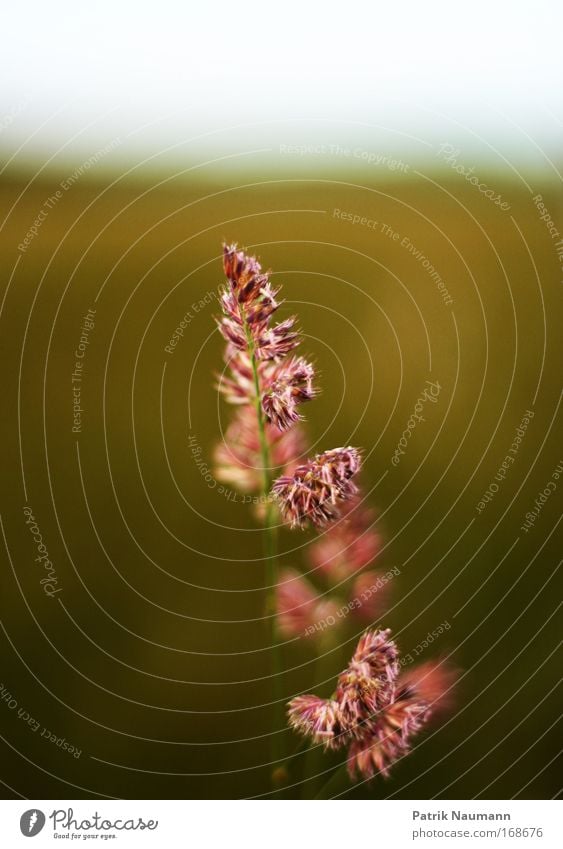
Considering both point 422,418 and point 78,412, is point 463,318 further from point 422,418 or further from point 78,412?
point 78,412

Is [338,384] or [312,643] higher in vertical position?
[338,384]

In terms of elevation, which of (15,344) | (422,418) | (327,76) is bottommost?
(422,418)

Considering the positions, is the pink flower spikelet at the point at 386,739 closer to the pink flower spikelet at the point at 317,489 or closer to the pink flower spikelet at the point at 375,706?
the pink flower spikelet at the point at 375,706

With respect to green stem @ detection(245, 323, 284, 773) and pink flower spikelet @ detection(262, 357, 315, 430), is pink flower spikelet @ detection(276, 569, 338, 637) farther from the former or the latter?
pink flower spikelet @ detection(262, 357, 315, 430)

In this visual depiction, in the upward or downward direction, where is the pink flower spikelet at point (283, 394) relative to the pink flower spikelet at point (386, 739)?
upward

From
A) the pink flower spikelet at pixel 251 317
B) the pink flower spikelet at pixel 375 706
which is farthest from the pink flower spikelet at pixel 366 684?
the pink flower spikelet at pixel 251 317
